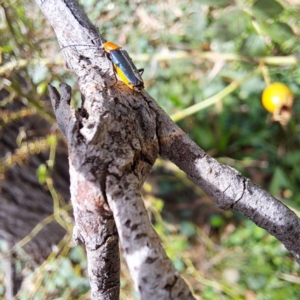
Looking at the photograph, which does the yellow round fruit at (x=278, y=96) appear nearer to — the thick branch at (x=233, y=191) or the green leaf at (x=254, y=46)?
the green leaf at (x=254, y=46)

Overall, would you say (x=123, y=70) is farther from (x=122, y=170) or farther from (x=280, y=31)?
(x=280, y=31)

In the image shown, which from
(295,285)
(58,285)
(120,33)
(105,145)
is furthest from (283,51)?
(58,285)

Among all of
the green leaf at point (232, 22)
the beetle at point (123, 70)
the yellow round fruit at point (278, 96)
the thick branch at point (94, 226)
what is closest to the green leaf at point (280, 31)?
the green leaf at point (232, 22)

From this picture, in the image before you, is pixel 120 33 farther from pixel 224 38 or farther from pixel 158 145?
pixel 158 145

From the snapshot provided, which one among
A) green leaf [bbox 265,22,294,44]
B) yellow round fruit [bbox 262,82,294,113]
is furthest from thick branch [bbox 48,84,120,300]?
yellow round fruit [bbox 262,82,294,113]

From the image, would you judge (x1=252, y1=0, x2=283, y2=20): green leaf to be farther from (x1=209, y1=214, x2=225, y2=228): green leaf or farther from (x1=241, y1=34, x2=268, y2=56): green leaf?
(x1=209, y1=214, x2=225, y2=228): green leaf
